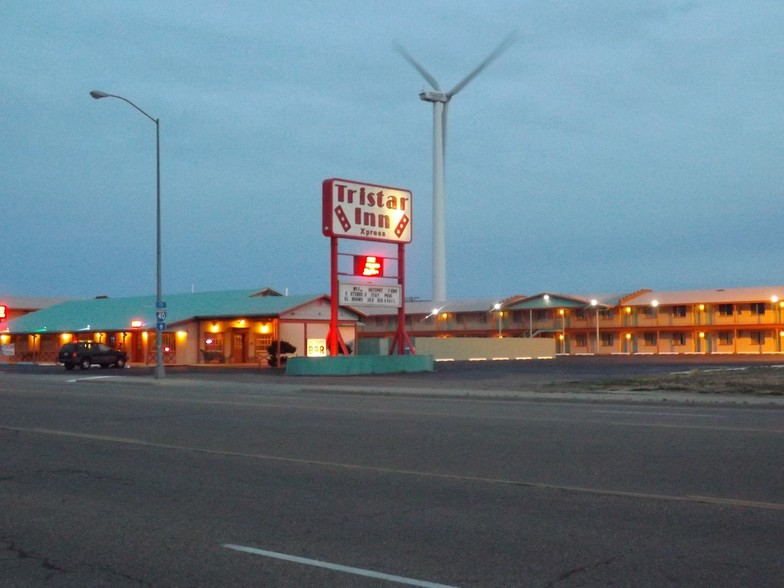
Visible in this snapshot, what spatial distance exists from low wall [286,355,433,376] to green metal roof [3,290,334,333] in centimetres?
1149

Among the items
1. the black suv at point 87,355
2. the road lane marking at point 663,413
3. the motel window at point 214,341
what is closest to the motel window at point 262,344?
the motel window at point 214,341

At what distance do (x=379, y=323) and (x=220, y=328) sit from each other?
37.5 meters

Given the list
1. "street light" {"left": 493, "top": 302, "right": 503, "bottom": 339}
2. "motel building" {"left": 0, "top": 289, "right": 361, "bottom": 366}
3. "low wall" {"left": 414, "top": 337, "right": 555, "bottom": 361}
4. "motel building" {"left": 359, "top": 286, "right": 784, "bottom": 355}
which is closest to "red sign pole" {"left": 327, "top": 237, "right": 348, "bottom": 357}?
"motel building" {"left": 0, "top": 289, "right": 361, "bottom": 366}

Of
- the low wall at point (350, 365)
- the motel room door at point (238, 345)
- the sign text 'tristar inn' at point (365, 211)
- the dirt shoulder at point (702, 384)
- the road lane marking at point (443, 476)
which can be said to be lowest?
the road lane marking at point (443, 476)

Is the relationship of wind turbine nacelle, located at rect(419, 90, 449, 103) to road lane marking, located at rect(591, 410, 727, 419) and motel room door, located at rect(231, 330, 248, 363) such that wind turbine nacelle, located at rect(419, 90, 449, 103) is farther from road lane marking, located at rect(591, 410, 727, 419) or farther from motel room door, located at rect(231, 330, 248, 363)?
road lane marking, located at rect(591, 410, 727, 419)

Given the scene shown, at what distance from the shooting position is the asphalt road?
7.12m

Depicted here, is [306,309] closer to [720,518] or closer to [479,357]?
[479,357]

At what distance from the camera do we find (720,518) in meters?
8.74

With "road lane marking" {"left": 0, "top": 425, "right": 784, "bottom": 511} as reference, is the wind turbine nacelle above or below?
above

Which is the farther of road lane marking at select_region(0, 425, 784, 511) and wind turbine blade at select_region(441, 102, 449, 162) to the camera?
wind turbine blade at select_region(441, 102, 449, 162)

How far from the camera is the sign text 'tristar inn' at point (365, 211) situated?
1596 inches

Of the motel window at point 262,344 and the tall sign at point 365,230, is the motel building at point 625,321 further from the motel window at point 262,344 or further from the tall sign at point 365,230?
the tall sign at point 365,230

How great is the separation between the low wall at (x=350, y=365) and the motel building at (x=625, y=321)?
101ft

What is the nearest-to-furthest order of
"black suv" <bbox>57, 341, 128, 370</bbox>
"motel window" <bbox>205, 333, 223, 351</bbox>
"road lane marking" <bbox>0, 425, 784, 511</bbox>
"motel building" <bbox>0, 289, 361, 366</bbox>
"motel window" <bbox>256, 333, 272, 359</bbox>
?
1. "road lane marking" <bbox>0, 425, 784, 511</bbox>
2. "black suv" <bbox>57, 341, 128, 370</bbox>
3. "motel building" <bbox>0, 289, 361, 366</bbox>
4. "motel window" <bbox>256, 333, 272, 359</bbox>
5. "motel window" <bbox>205, 333, 223, 351</bbox>
